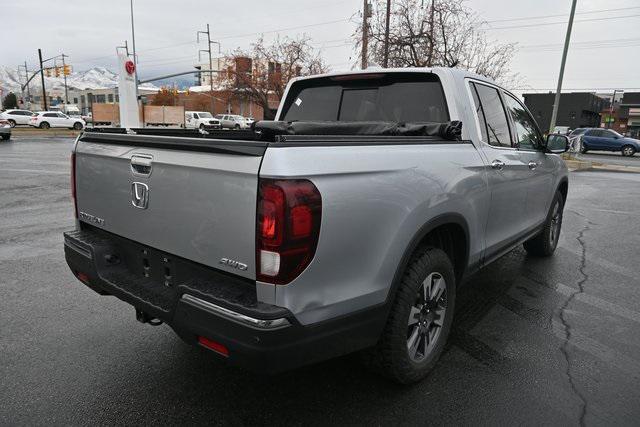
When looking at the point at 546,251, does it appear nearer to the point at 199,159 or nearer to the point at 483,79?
the point at 483,79

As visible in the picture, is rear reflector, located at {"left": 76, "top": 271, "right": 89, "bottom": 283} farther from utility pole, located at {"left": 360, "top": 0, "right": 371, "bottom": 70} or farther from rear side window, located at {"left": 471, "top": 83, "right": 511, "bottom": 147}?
utility pole, located at {"left": 360, "top": 0, "right": 371, "bottom": 70}

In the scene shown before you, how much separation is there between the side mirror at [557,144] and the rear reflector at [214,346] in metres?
4.07

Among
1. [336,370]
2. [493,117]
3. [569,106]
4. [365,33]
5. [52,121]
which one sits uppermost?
[365,33]

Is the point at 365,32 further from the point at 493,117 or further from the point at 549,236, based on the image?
the point at 493,117

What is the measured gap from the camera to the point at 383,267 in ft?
7.47

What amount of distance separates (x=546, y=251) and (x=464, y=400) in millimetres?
3562

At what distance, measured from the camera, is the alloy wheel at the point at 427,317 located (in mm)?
2721

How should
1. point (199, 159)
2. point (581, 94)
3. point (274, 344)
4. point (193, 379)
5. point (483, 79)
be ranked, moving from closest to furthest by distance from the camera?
1. point (274, 344)
2. point (199, 159)
3. point (193, 379)
4. point (483, 79)
5. point (581, 94)

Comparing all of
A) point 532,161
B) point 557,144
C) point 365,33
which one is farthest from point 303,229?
point 365,33

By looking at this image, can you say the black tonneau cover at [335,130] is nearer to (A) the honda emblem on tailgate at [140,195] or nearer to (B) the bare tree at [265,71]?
(A) the honda emblem on tailgate at [140,195]

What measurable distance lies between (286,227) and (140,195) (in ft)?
3.41

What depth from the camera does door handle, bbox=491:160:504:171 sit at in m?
3.39

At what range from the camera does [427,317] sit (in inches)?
112

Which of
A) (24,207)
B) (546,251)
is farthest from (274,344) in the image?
(24,207)
